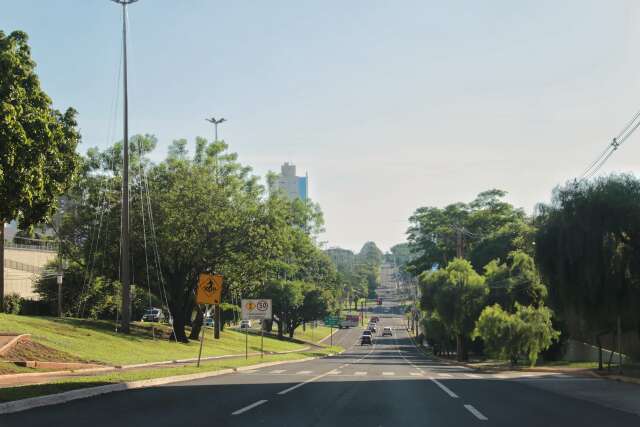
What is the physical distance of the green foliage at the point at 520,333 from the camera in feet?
135

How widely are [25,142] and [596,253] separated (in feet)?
67.7

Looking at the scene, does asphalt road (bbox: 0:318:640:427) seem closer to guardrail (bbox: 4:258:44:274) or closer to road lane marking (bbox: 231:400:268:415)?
road lane marking (bbox: 231:400:268:415)

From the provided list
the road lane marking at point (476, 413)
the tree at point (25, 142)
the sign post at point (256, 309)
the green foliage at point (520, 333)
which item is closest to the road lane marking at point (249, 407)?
the road lane marking at point (476, 413)

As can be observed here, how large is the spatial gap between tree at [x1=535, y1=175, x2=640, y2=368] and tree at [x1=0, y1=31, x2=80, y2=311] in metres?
19.0

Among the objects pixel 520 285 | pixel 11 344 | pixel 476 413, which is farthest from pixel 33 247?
pixel 476 413

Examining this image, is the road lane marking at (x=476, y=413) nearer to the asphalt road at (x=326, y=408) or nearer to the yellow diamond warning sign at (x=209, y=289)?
the asphalt road at (x=326, y=408)

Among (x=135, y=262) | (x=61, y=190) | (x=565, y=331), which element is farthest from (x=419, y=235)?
(x=61, y=190)

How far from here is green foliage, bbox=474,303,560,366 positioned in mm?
41188

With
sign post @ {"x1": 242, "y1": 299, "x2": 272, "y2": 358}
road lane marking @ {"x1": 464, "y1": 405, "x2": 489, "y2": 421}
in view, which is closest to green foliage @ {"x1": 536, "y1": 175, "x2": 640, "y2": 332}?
road lane marking @ {"x1": 464, "y1": 405, "x2": 489, "y2": 421}

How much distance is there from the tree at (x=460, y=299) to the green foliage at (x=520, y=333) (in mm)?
15660

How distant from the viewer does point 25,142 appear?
19.5 meters

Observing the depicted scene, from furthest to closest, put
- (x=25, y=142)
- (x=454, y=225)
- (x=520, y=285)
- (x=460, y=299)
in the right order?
(x=454, y=225) → (x=460, y=299) → (x=520, y=285) → (x=25, y=142)

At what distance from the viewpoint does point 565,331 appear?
5259cm

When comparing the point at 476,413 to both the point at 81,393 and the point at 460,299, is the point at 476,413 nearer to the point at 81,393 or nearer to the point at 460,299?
the point at 81,393
